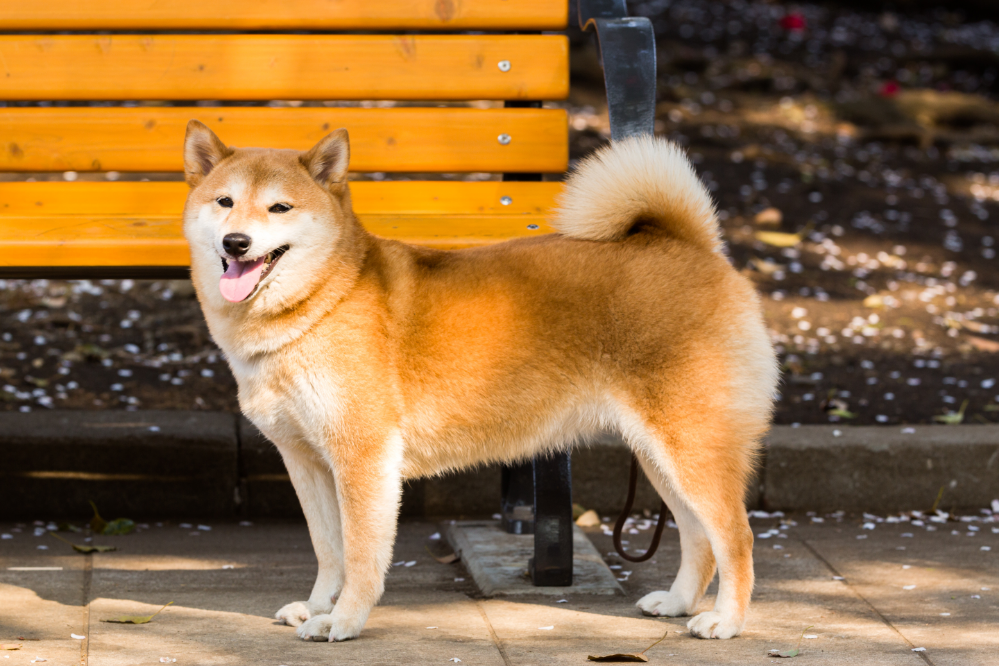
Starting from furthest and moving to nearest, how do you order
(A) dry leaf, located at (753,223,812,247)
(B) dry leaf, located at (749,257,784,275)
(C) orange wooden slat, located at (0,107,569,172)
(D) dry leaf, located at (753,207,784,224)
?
(D) dry leaf, located at (753,207,784,224), (A) dry leaf, located at (753,223,812,247), (B) dry leaf, located at (749,257,784,275), (C) orange wooden slat, located at (0,107,569,172)

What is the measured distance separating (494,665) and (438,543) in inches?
54.8

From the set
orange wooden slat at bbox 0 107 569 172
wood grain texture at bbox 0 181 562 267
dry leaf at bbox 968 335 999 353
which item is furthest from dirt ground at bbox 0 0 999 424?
orange wooden slat at bbox 0 107 569 172

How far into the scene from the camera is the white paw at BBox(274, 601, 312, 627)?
337 centimetres

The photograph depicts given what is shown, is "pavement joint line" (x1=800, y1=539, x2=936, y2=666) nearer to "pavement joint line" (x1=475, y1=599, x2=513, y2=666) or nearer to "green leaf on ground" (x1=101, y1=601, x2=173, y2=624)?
"pavement joint line" (x1=475, y1=599, x2=513, y2=666)

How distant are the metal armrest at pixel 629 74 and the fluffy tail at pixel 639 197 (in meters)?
0.35

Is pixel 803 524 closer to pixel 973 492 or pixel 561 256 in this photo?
pixel 973 492

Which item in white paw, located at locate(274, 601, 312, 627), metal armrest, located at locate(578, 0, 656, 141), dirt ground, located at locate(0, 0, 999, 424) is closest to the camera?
white paw, located at locate(274, 601, 312, 627)

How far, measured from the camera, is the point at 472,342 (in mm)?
3305

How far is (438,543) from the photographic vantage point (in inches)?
173

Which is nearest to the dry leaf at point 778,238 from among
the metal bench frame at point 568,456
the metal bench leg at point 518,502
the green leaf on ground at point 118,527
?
the metal bench frame at point 568,456

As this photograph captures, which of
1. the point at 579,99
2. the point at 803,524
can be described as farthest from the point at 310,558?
the point at 579,99

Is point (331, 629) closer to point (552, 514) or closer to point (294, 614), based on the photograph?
point (294, 614)

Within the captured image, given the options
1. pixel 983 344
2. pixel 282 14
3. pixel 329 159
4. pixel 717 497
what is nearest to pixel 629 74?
pixel 329 159

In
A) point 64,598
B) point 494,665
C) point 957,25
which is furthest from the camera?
point 957,25
